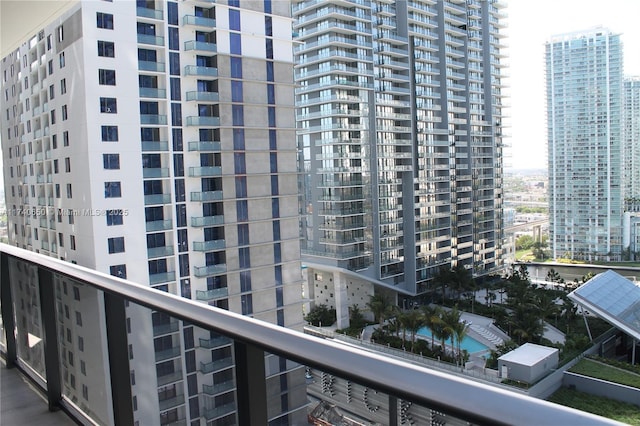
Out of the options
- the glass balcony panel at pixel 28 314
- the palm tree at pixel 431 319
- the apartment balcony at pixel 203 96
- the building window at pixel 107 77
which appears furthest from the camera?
the palm tree at pixel 431 319

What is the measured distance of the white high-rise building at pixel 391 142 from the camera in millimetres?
13703

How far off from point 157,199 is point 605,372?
28.0ft

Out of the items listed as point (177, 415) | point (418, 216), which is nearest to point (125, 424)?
point (177, 415)

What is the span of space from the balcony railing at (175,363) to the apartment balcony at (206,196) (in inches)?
279

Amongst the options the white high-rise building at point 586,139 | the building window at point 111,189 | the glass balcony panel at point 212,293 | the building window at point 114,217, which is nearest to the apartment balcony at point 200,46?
the building window at point 111,189

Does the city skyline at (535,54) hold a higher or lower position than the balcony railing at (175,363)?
higher

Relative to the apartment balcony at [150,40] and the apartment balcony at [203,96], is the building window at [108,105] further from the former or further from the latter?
the apartment balcony at [203,96]

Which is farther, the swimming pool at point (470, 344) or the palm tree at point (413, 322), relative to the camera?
the swimming pool at point (470, 344)

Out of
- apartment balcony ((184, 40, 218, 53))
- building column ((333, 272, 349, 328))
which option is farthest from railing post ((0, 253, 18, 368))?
building column ((333, 272, 349, 328))

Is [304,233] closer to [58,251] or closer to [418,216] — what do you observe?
[418,216]

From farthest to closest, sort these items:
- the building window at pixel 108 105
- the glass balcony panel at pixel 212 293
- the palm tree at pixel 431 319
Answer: the palm tree at pixel 431 319 < the glass balcony panel at pixel 212 293 < the building window at pixel 108 105

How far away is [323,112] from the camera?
13609mm

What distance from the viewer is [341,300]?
13.6 meters

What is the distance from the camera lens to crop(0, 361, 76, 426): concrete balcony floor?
1.23m
